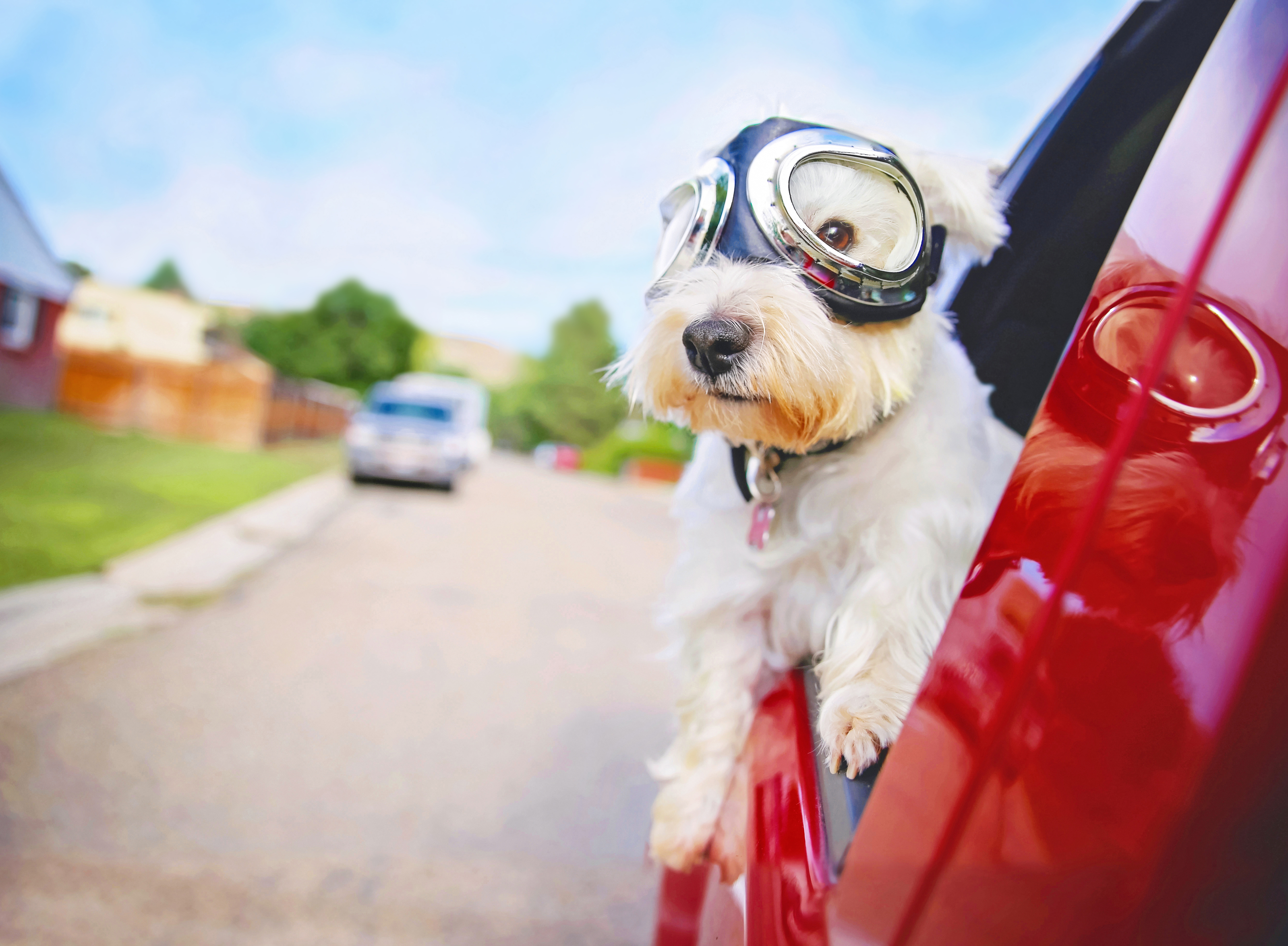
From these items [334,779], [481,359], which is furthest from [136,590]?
[481,359]

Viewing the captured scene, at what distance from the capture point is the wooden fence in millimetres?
20797

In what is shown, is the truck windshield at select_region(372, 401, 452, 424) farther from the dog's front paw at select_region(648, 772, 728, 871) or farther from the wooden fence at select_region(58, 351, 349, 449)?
the dog's front paw at select_region(648, 772, 728, 871)

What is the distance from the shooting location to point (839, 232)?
1.32 meters

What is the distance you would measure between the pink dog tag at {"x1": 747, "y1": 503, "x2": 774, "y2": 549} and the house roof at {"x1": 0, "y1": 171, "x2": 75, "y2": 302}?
21.6 metres

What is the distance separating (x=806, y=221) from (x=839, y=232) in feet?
0.20

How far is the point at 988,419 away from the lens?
1.51 metres

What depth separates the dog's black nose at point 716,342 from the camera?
4.28 feet

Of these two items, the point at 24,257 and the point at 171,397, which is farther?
the point at 171,397

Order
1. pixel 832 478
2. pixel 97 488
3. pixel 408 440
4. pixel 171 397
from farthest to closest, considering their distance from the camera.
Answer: pixel 171 397, pixel 408 440, pixel 97 488, pixel 832 478

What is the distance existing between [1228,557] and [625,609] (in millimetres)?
6862

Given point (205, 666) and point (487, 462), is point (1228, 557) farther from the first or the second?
point (487, 462)

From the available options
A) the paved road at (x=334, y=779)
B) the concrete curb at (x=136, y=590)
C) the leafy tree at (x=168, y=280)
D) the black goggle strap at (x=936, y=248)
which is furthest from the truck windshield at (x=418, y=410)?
the leafy tree at (x=168, y=280)

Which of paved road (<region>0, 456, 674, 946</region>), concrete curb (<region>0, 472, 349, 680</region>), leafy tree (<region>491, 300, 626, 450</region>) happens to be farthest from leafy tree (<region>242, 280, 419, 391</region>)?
paved road (<region>0, 456, 674, 946</region>)

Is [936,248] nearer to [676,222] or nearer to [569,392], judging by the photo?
[676,222]
